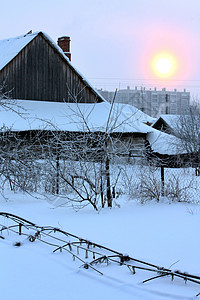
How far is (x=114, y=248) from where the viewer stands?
4.12 m

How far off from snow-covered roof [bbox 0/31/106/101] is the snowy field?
12.9 m

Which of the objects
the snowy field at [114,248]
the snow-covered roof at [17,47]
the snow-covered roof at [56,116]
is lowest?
the snowy field at [114,248]

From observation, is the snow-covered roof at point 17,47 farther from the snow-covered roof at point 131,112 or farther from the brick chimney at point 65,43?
the brick chimney at point 65,43

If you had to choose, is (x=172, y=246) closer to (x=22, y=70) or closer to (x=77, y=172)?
(x=77, y=172)

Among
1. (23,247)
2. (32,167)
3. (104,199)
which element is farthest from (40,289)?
(32,167)

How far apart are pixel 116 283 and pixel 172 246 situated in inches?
57.2

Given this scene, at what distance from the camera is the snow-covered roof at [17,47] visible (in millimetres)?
18000

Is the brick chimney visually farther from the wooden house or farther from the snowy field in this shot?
the snowy field

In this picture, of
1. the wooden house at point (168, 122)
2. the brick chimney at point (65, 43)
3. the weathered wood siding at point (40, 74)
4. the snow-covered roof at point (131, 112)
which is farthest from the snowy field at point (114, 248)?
the wooden house at point (168, 122)

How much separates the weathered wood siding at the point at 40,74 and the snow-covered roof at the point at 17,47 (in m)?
0.20

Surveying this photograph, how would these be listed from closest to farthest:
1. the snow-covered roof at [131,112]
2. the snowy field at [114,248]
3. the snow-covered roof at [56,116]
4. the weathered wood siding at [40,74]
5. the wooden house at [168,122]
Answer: the snowy field at [114,248] → the snow-covered roof at [131,112] → the snow-covered roof at [56,116] → the weathered wood siding at [40,74] → the wooden house at [168,122]

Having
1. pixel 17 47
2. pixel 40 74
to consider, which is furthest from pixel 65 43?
pixel 17 47

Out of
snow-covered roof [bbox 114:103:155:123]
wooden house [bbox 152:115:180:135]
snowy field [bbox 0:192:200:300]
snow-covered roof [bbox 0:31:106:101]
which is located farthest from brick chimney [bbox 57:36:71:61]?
snowy field [bbox 0:192:200:300]

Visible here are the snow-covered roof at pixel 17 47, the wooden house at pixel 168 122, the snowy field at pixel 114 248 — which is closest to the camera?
the snowy field at pixel 114 248
